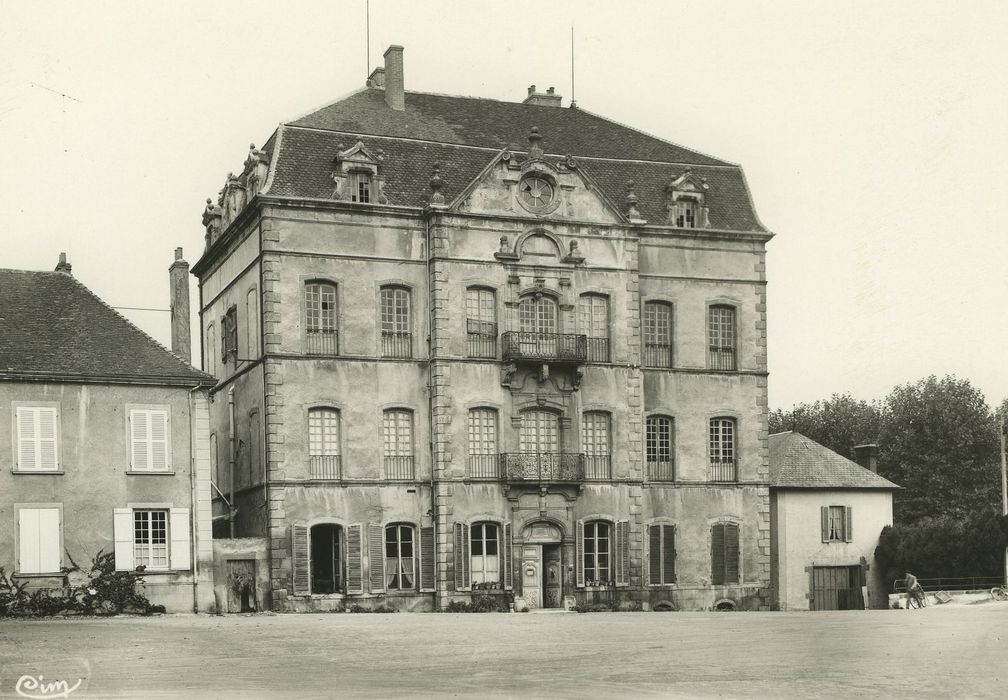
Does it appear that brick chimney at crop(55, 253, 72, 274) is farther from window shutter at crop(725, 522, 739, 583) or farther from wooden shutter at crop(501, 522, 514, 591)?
window shutter at crop(725, 522, 739, 583)

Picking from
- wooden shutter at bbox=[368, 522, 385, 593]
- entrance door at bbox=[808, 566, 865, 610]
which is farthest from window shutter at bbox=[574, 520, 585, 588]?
entrance door at bbox=[808, 566, 865, 610]

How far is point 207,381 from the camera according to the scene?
1491 inches

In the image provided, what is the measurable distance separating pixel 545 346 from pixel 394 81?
33.0 feet

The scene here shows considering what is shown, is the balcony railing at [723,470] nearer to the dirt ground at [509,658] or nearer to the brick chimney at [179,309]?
the dirt ground at [509,658]

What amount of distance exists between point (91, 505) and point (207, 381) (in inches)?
166

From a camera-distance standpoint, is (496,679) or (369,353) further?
(369,353)

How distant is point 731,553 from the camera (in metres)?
46.2

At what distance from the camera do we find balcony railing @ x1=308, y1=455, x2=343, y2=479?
136ft

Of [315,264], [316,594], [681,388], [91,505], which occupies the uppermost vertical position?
[315,264]

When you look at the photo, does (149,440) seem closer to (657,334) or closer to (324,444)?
(324,444)

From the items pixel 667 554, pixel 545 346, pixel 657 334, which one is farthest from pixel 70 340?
pixel 667 554

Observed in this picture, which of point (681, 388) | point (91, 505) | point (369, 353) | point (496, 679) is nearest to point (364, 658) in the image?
point (496, 679)

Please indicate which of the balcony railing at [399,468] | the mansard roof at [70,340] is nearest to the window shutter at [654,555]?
the balcony railing at [399,468]

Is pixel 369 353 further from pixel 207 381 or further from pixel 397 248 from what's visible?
pixel 207 381
